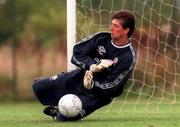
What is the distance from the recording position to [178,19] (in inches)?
351

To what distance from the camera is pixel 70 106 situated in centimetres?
570

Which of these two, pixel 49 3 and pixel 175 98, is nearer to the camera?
pixel 175 98

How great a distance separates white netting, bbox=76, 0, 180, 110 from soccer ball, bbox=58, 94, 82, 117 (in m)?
1.92

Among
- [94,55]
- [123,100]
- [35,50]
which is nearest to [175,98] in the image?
[123,100]

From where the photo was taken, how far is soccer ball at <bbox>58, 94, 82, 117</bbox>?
18.7 ft

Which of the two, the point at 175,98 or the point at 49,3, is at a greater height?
the point at 49,3

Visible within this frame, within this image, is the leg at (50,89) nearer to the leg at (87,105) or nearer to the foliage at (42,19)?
the leg at (87,105)

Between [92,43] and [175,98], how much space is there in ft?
8.79

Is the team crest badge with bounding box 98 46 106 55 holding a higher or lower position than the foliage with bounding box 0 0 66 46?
higher

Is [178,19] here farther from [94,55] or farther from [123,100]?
[94,55]

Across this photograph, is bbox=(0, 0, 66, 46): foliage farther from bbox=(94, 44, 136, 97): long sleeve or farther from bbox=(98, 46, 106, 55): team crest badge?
bbox=(94, 44, 136, 97): long sleeve

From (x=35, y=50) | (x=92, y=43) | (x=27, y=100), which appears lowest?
(x=27, y=100)

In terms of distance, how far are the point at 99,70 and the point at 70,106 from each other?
0.38m

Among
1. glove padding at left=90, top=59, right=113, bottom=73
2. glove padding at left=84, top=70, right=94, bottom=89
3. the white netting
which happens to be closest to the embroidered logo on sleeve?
glove padding at left=90, top=59, right=113, bottom=73
